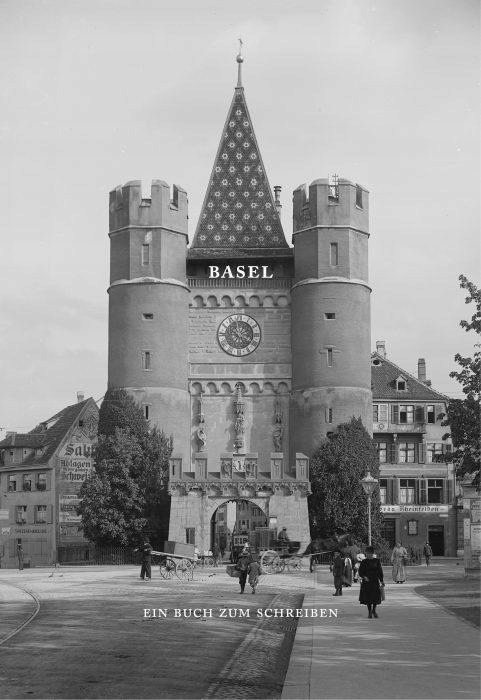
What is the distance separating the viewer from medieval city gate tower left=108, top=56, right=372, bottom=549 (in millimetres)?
75750

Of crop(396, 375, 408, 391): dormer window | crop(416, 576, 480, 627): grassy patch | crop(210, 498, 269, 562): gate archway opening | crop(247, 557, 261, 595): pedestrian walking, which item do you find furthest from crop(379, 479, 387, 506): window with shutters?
crop(247, 557, 261, 595): pedestrian walking

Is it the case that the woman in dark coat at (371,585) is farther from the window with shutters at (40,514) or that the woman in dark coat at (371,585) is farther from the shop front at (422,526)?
the window with shutters at (40,514)

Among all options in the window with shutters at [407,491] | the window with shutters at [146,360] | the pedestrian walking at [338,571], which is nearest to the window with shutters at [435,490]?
the window with shutters at [407,491]

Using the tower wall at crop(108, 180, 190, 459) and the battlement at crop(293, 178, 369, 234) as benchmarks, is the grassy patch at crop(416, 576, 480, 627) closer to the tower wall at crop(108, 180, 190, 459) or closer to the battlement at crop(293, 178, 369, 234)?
the tower wall at crop(108, 180, 190, 459)

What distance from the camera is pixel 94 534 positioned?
70.4m

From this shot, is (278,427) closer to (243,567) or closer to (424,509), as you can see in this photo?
(424,509)

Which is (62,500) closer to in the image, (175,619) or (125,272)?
(125,272)

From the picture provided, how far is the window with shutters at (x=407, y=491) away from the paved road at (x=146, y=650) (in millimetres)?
55239

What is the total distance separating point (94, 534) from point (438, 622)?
47099 millimetres

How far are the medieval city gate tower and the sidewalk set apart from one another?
1837 inches

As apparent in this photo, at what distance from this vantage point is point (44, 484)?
90.6m

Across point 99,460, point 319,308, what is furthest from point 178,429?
point 319,308

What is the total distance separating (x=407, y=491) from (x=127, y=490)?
26.4m

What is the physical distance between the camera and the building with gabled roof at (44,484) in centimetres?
8850
